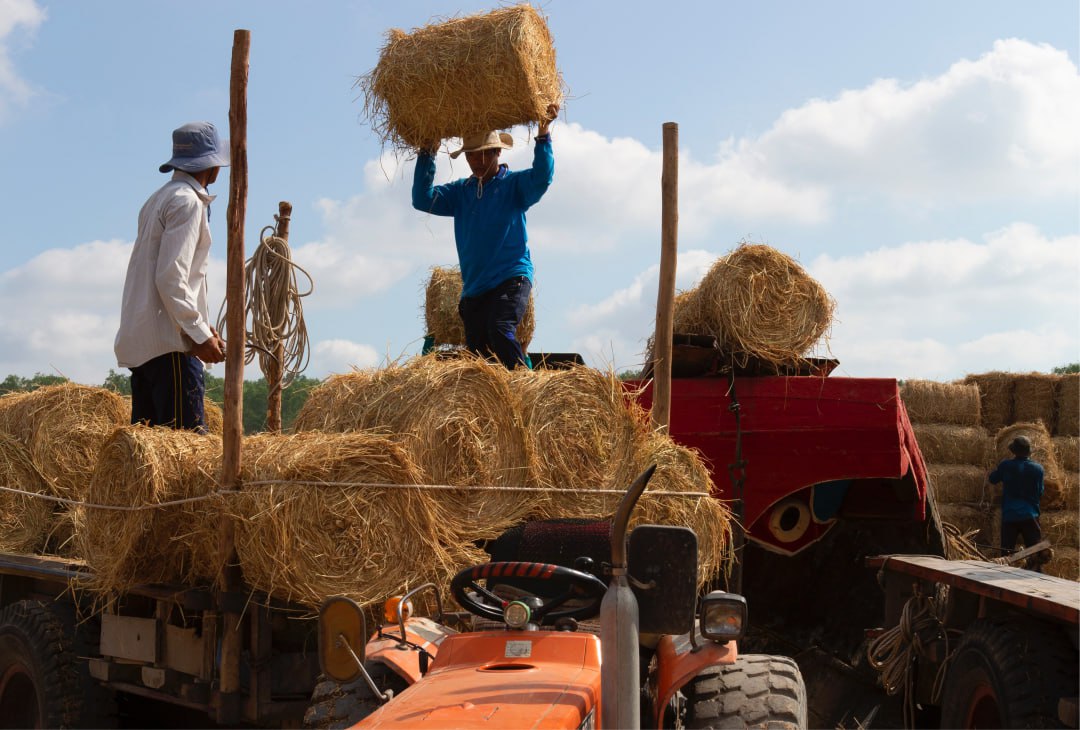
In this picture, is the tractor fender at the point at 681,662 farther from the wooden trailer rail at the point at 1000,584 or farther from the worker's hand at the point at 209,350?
the worker's hand at the point at 209,350

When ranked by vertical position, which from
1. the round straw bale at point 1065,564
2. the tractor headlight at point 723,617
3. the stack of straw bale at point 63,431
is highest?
the stack of straw bale at point 63,431

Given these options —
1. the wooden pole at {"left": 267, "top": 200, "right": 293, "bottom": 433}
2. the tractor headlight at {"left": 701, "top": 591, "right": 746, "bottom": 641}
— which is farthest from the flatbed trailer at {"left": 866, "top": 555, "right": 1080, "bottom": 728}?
the wooden pole at {"left": 267, "top": 200, "right": 293, "bottom": 433}

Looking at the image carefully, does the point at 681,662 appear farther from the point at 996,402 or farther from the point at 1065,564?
the point at 996,402

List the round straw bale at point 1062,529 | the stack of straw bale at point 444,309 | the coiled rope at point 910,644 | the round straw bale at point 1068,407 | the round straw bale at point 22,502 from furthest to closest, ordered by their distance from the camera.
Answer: the round straw bale at point 1068,407
the round straw bale at point 1062,529
the stack of straw bale at point 444,309
the round straw bale at point 22,502
the coiled rope at point 910,644

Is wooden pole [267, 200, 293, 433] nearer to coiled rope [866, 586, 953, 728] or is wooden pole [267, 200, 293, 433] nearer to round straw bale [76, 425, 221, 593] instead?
round straw bale [76, 425, 221, 593]

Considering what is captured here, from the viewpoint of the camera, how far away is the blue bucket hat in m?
6.12

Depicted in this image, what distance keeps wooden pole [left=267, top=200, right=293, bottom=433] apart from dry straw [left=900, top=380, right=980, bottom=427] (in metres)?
10.7

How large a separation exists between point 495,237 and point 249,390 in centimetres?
1792

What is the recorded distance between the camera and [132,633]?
5309mm

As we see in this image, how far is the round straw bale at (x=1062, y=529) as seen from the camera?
47.2 feet

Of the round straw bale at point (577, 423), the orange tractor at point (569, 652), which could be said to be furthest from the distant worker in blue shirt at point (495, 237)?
the orange tractor at point (569, 652)

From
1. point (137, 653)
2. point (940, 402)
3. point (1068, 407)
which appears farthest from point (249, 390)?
point (137, 653)

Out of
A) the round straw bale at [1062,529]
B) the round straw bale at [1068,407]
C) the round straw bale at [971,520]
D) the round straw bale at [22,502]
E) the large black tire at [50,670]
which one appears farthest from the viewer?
the round straw bale at [1068,407]

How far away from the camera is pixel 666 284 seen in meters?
6.44
